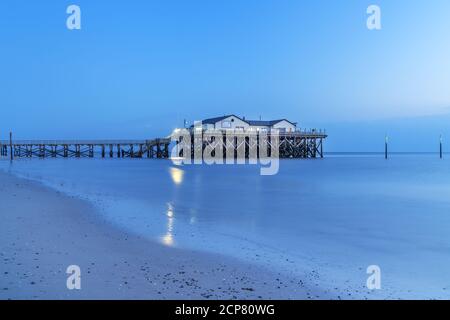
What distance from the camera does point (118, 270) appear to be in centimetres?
544

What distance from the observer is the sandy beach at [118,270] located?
4.65 m

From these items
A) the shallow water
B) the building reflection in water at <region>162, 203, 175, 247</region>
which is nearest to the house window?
the shallow water

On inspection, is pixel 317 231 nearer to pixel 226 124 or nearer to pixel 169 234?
pixel 169 234

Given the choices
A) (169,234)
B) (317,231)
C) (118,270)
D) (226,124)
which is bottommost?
(317,231)

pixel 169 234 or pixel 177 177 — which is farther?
pixel 177 177

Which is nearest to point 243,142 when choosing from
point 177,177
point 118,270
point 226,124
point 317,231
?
point 226,124

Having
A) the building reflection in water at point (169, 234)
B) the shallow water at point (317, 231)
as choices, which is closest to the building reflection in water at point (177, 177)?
the shallow water at point (317, 231)

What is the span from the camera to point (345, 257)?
7188mm

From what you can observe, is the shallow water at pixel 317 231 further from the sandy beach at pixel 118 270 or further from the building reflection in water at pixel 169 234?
the sandy beach at pixel 118 270

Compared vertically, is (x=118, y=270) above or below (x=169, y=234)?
above

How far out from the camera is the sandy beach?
15.3 feet

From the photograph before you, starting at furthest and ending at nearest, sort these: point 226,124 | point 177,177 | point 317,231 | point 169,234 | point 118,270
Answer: point 226,124 < point 177,177 < point 317,231 < point 169,234 < point 118,270

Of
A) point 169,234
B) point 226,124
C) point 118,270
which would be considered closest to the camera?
point 118,270
